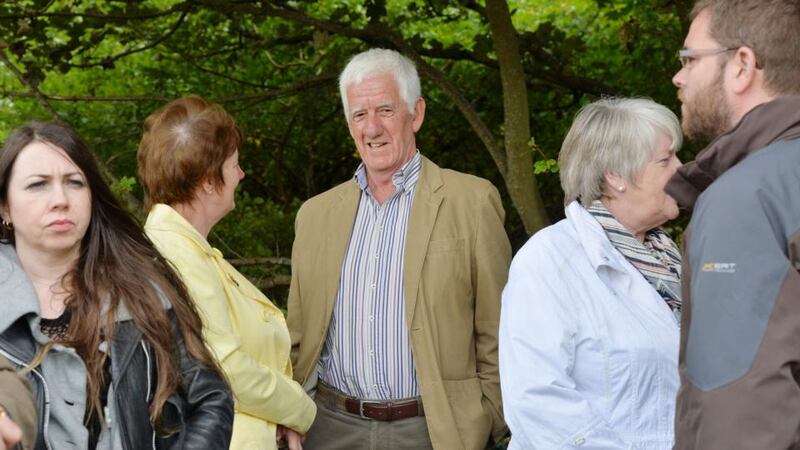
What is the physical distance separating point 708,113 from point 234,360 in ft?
5.58

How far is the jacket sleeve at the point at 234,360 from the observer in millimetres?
3666

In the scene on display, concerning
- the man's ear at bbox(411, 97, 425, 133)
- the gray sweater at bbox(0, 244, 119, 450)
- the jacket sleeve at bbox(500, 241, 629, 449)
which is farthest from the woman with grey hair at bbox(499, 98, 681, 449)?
the gray sweater at bbox(0, 244, 119, 450)

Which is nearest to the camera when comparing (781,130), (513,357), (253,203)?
(781,130)

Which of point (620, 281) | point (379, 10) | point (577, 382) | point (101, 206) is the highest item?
point (379, 10)

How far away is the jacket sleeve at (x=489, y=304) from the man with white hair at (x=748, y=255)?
5.12 ft

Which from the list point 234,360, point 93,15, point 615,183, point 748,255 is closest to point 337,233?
point 234,360

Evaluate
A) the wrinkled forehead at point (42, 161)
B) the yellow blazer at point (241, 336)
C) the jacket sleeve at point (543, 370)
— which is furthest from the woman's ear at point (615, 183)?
the wrinkled forehead at point (42, 161)

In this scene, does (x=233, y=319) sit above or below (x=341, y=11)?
below

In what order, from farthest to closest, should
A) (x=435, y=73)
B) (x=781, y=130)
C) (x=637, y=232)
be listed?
(x=435, y=73)
(x=637, y=232)
(x=781, y=130)

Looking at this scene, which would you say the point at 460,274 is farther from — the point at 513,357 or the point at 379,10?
the point at 379,10

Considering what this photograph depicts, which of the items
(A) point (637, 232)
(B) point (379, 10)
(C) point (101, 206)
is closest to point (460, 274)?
(A) point (637, 232)

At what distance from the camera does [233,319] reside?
384 centimetres

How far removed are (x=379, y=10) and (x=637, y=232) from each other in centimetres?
295

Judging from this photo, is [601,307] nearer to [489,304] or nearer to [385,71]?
[489,304]
